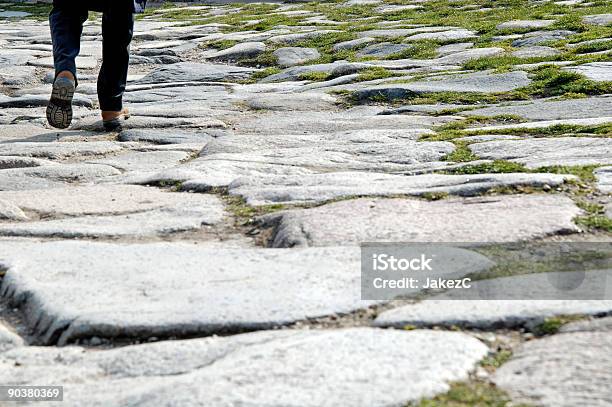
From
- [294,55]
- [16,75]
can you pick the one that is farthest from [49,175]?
[294,55]

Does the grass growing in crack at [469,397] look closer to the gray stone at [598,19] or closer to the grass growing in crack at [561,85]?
the grass growing in crack at [561,85]

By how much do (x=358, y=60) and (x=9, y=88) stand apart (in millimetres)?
2626

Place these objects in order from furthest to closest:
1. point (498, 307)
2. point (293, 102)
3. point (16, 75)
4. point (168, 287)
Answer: point (16, 75) < point (293, 102) < point (168, 287) < point (498, 307)

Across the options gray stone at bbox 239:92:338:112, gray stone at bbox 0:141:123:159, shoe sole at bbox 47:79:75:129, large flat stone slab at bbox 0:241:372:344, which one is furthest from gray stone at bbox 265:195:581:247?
gray stone at bbox 239:92:338:112

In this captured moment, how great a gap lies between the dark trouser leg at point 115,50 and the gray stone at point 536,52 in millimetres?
3142

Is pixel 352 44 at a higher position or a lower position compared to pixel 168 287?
lower

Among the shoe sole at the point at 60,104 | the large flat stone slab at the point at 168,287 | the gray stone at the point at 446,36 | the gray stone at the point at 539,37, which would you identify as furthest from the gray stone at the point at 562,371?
the gray stone at the point at 446,36

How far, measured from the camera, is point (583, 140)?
3750 mm

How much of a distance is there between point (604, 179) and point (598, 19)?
6.08 m

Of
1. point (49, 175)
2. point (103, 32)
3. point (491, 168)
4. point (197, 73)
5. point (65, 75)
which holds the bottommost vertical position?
point (197, 73)

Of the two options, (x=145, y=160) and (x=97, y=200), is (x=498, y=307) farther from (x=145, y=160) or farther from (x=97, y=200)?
(x=145, y=160)

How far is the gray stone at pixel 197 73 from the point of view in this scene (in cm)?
725

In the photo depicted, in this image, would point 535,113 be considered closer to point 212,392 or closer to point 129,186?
point 129,186
